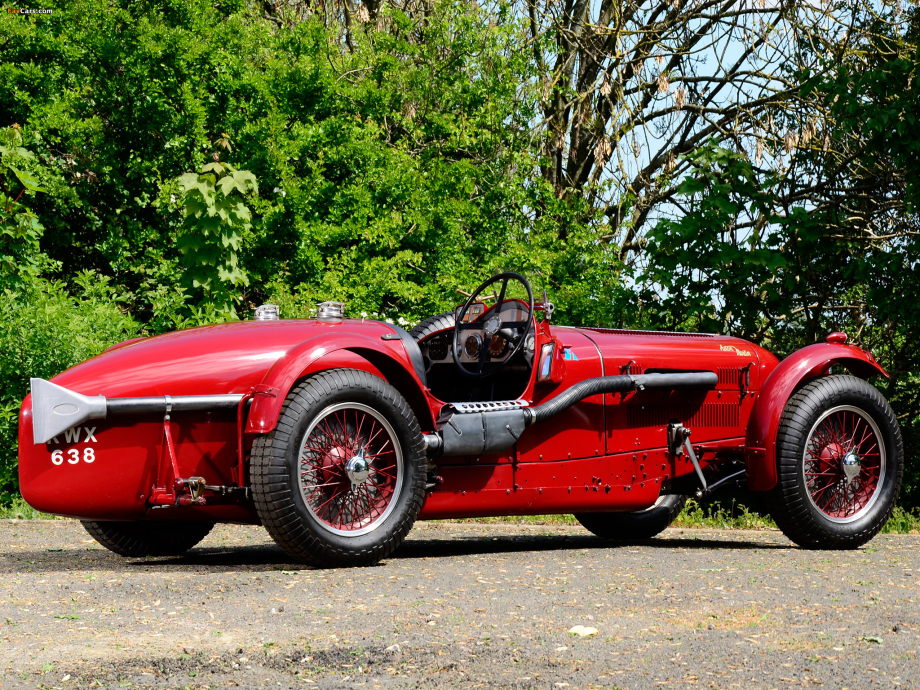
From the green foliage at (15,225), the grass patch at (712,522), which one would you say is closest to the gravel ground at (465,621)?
the grass patch at (712,522)

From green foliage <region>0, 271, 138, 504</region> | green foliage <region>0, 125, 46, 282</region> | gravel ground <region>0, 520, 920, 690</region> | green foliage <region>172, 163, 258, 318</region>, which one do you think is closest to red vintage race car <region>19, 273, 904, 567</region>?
gravel ground <region>0, 520, 920, 690</region>

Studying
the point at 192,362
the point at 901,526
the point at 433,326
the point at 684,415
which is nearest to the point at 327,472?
the point at 192,362

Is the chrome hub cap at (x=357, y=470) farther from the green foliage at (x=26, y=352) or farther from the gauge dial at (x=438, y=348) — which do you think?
the green foliage at (x=26, y=352)

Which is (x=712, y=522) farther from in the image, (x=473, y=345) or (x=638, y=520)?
(x=473, y=345)

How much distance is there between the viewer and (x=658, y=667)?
3686 mm

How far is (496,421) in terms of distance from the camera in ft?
21.1

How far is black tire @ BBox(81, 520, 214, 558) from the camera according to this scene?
21.5 feet

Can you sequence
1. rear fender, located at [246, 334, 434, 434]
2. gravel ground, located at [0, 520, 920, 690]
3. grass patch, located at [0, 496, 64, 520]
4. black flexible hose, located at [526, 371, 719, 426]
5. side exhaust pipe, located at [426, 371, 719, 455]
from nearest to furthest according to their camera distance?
gravel ground, located at [0, 520, 920, 690]
rear fender, located at [246, 334, 434, 434]
side exhaust pipe, located at [426, 371, 719, 455]
black flexible hose, located at [526, 371, 719, 426]
grass patch, located at [0, 496, 64, 520]

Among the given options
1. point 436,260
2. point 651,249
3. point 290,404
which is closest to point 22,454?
point 290,404

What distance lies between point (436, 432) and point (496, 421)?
369mm

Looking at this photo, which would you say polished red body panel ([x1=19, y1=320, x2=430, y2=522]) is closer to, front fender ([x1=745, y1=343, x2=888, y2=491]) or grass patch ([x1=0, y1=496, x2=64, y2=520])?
front fender ([x1=745, y1=343, x2=888, y2=491])

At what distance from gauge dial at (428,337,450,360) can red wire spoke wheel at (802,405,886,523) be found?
2379 mm

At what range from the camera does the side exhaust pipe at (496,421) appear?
20.7 ft

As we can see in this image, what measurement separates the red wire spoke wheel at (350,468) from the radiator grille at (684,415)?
193 cm
